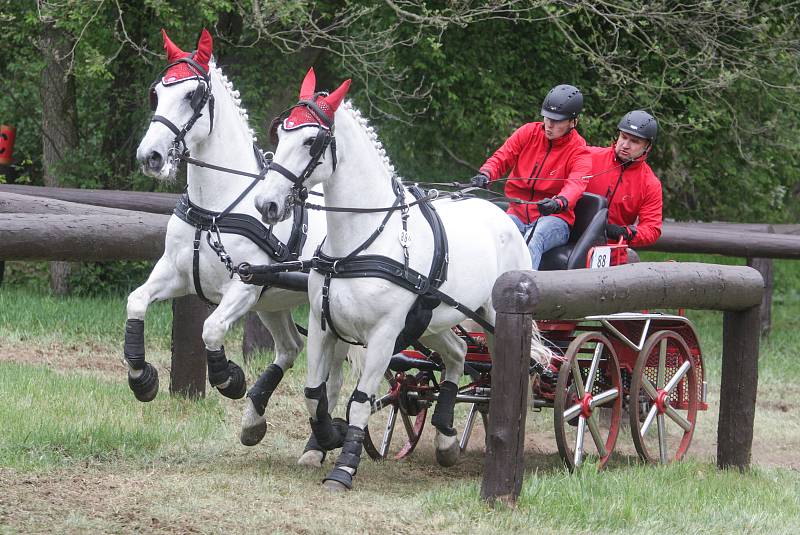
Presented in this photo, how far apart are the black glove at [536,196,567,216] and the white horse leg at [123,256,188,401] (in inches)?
83.7

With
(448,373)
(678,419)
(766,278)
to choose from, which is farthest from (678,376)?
(766,278)

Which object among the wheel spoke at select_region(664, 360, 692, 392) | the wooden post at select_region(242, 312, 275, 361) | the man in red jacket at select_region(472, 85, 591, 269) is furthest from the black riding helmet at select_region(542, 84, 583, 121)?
the wooden post at select_region(242, 312, 275, 361)

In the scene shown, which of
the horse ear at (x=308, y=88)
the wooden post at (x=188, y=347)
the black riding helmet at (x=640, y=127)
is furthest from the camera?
the wooden post at (x=188, y=347)

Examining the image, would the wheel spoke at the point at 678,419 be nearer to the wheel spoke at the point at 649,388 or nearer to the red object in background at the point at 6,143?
the wheel spoke at the point at 649,388

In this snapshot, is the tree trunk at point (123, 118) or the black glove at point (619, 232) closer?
the black glove at point (619, 232)

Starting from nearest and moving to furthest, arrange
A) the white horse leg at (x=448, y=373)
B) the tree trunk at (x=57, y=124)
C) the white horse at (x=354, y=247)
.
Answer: the white horse at (x=354, y=247), the white horse leg at (x=448, y=373), the tree trunk at (x=57, y=124)

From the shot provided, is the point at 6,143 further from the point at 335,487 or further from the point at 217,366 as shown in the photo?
the point at 335,487

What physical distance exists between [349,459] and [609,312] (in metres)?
1.60

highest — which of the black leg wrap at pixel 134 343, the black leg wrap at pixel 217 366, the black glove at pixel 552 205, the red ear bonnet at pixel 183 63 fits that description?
the red ear bonnet at pixel 183 63

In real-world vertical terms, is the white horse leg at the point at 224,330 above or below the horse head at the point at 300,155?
below

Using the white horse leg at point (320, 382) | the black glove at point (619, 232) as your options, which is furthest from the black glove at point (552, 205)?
the white horse leg at point (320, 382)

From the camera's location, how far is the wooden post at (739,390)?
724cm

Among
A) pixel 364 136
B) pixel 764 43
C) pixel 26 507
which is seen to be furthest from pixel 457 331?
pixel 764 43

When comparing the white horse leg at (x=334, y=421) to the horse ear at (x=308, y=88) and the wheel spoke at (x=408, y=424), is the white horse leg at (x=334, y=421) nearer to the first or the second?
the wheel spoke at (x=408, y=424)
